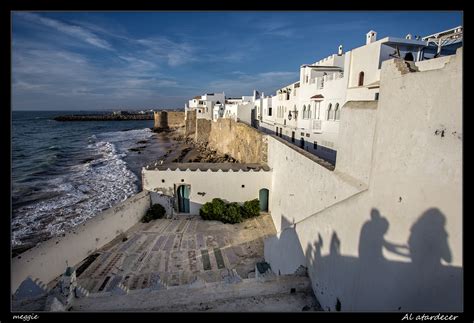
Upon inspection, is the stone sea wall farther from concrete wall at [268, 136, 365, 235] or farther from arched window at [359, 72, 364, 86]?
arched window at [359, 72, 364, 86]

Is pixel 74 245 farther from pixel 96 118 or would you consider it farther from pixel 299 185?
pixel 96 118

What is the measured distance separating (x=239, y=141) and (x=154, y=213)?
13.5 m

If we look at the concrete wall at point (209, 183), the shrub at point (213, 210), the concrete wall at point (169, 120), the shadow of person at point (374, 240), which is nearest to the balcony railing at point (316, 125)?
the concrete wall at point (209, 183)

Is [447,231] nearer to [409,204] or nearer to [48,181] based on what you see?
[409,204]

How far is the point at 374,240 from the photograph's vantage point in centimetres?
375

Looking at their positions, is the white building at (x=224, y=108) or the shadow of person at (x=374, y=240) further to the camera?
the white building at (x=224, y=108)

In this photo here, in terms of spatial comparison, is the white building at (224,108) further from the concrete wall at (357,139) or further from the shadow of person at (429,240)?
the shadow of person at (429,240)

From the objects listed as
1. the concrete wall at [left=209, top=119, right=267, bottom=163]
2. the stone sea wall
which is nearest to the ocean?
the stone sea wall

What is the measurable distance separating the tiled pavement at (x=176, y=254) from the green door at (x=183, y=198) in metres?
1.14

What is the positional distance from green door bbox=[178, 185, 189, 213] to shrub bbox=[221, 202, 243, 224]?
250cm

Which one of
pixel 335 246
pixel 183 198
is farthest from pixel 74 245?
pixel 335 246

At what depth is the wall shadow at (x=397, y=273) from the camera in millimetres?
2717

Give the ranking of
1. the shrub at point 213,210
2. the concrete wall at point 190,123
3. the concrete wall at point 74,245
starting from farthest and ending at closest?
the concrete wall at point 190,123, the shrub at point 213,210, the concrete wall at point 74,245

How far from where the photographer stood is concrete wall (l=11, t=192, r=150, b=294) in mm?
7508
